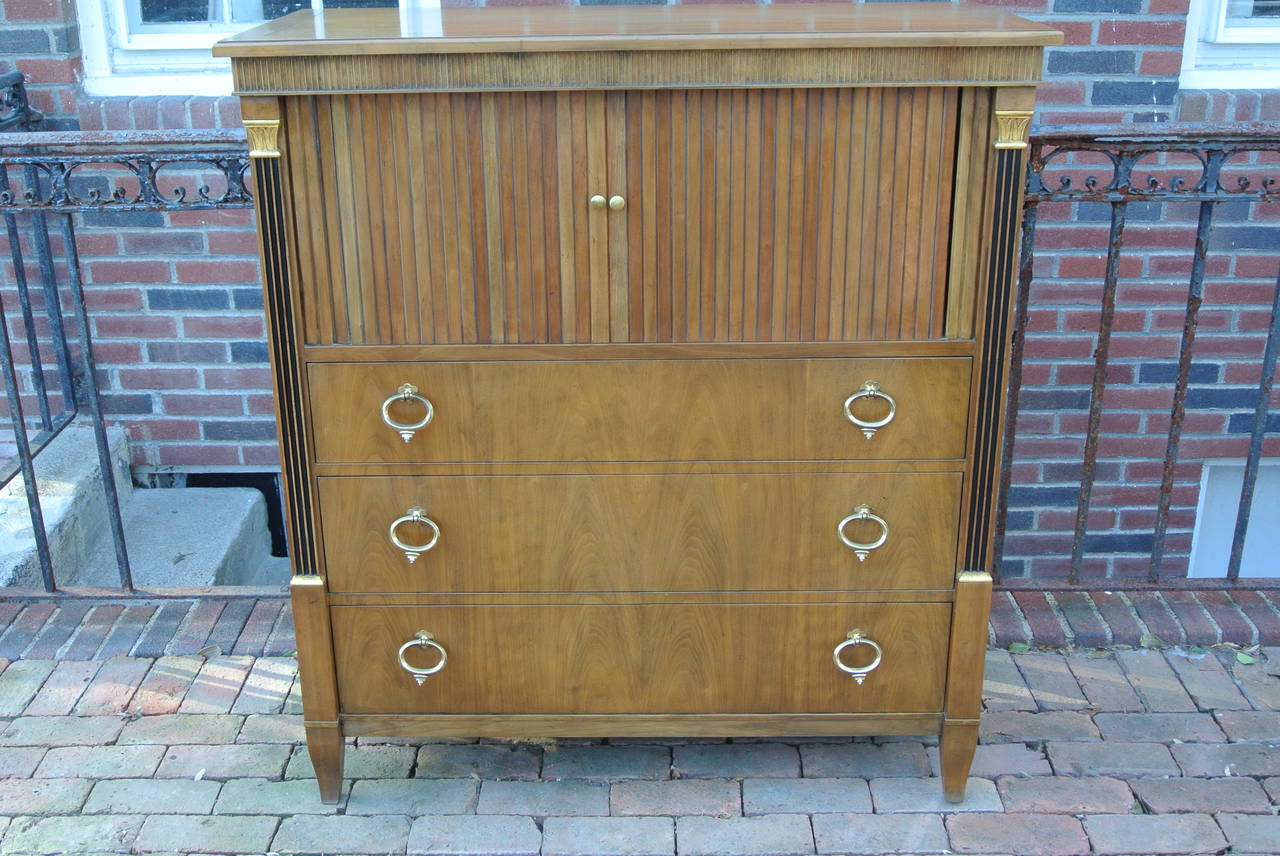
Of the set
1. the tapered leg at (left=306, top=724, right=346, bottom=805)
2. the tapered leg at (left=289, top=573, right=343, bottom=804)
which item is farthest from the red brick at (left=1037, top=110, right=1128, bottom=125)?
the tapered leg at (left=306, top=724, right=346, bottom=805)

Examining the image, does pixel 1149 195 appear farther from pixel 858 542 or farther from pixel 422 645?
pixel 422 645

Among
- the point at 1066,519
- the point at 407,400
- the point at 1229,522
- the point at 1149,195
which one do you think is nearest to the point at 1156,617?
the point at 1066,519

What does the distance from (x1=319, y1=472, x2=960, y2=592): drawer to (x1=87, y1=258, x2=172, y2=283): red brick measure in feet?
5.24

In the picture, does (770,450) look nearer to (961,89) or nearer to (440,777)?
(961,89)

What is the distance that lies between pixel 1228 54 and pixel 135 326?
10.1 ft

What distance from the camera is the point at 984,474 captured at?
2.18m

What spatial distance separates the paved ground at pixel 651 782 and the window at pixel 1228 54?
62.8 inches

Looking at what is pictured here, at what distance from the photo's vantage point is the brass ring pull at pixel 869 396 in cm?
211

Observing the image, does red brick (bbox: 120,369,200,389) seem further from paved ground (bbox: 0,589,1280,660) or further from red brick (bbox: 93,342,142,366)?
paved ground (bbox: 0,589,1280,660)

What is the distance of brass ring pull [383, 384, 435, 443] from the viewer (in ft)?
6.91

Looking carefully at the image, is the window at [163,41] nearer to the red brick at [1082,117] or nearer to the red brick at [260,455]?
the red brick at [260,455]

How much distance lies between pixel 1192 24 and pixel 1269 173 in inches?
17.8

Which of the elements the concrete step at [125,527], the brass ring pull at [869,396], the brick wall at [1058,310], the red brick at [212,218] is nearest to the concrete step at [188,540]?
the concrete step at [125,527]

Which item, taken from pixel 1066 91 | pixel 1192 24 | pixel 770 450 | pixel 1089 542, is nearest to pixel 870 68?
pixel 770 450
